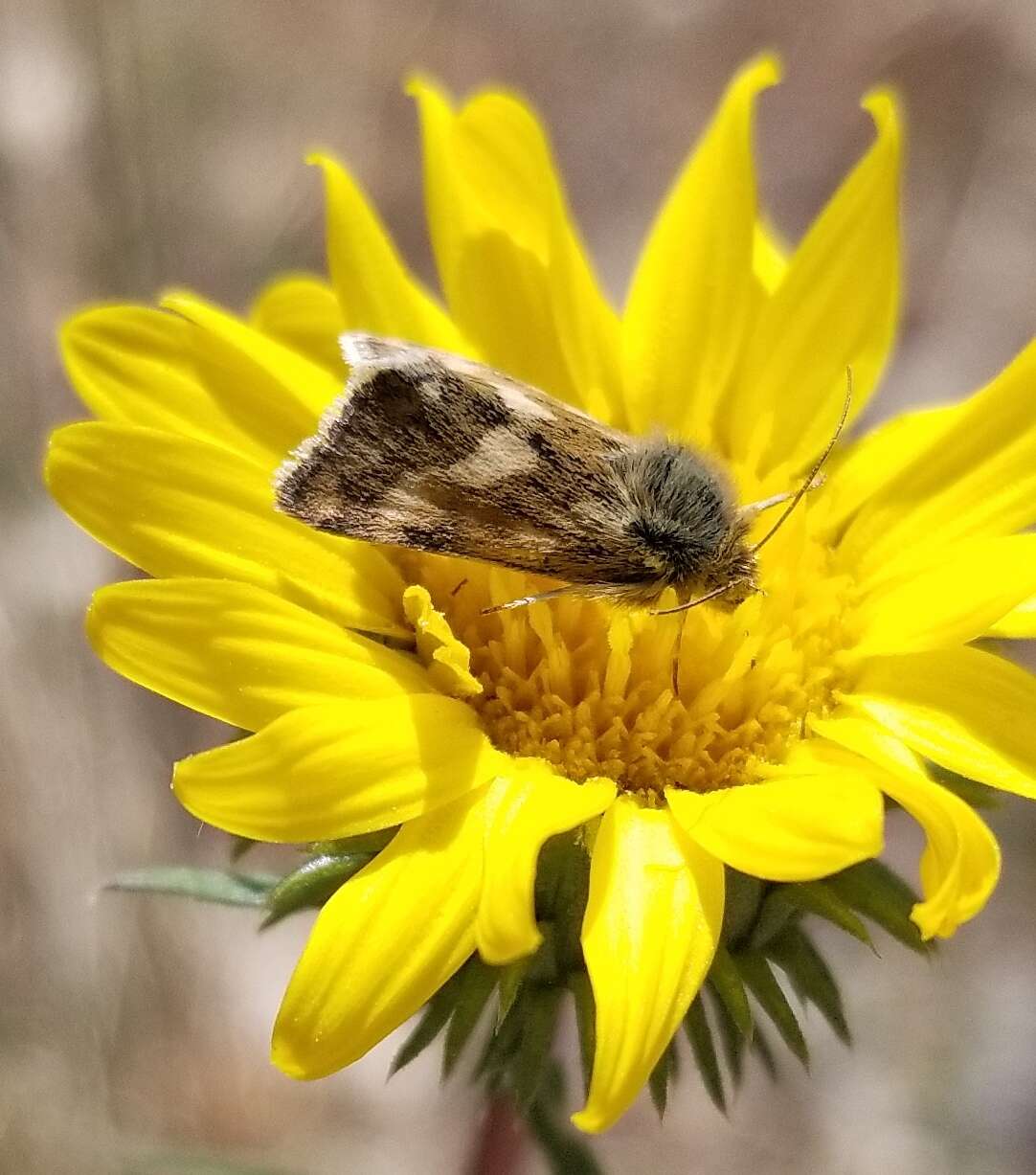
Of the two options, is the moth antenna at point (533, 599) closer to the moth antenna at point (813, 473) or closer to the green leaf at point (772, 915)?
the moth antenna at point (813, 473)

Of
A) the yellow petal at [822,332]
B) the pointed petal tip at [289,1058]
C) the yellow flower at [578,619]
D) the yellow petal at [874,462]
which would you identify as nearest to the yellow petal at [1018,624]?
the yellow flower at [578,619]

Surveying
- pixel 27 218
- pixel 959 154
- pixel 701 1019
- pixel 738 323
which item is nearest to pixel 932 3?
pixel 959 154

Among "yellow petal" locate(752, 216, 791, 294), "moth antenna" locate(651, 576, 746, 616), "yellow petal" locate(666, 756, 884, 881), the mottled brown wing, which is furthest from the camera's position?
"yellow petal" locate(752, 216, 791, 294)

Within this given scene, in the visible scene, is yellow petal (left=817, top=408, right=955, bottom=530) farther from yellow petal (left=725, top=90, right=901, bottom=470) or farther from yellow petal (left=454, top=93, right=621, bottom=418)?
yellow petal (left=454, top=93, right=621, bottom=418)

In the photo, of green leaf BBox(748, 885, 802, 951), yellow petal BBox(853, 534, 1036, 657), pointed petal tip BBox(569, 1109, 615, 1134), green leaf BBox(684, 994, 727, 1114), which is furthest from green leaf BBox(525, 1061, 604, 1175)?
yellow petal BBox(853, 534, 1036, 657)

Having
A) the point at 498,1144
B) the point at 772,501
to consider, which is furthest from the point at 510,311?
the point at 498,1144

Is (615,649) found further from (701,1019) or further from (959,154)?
(959,154)
